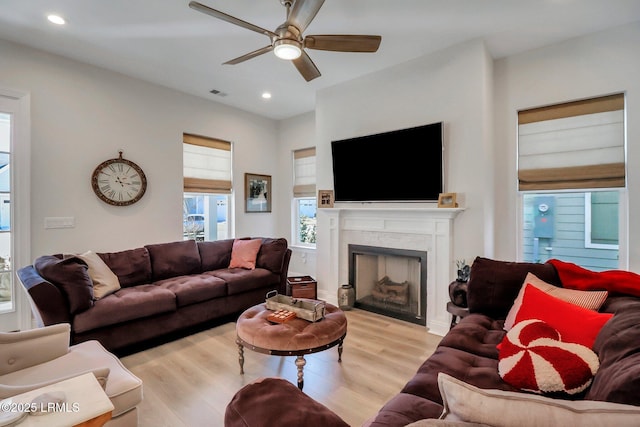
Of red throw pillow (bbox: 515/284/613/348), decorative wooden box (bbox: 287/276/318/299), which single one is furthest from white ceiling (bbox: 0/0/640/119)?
decorative wooden box (bbox: 287/276/318/299)

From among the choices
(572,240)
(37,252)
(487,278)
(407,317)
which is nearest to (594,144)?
(572,240)

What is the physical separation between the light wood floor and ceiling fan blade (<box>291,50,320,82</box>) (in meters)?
2.55

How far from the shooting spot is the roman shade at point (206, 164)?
183 inches

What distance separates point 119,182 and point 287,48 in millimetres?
2971

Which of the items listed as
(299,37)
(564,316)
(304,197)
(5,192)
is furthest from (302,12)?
(304,197)

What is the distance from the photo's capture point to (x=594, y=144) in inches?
116

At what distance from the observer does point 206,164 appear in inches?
191

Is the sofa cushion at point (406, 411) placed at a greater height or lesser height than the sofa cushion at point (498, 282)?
lesser

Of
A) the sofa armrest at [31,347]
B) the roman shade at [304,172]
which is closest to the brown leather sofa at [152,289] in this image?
the sofa armrest at [31,347]

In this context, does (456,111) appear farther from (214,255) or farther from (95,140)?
(95,140)

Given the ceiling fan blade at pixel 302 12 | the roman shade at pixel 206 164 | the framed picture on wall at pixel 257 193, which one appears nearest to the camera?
the ceiling fan blade at pixel 302 12

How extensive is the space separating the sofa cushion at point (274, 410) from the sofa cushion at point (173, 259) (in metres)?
3.06

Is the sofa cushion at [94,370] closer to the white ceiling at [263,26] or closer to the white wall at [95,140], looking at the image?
the white wall at [95,140]

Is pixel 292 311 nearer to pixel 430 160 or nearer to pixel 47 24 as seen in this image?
pixel 430 160
